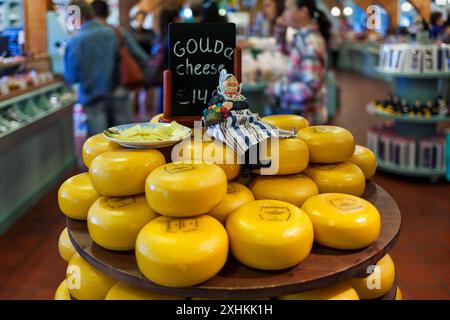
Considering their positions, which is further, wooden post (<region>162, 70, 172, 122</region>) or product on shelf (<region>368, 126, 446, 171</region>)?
product on shelf (<region>368, 126, 446, 171</region>)

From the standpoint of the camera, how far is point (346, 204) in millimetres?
1482

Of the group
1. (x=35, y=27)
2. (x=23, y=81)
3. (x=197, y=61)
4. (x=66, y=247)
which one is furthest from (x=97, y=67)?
(x=66, y=247)

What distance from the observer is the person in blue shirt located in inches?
180

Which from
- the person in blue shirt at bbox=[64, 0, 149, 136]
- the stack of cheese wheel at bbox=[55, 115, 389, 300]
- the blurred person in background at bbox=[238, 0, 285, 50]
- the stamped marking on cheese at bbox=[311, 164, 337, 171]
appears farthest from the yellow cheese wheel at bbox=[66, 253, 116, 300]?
the blurred person in background at bbox=[238, 0, 285, 50]

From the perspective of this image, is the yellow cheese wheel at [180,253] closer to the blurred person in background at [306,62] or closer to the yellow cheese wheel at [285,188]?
the yellow cheese wheel at [285,188]

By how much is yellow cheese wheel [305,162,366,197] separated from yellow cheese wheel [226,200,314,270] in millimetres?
314

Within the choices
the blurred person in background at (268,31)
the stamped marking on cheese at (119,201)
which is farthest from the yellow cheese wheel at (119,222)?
the blurred person in background at (268,31)

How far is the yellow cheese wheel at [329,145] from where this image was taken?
1.69m

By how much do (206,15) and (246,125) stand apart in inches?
155

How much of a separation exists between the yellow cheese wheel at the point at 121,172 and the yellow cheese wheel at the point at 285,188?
341 mm

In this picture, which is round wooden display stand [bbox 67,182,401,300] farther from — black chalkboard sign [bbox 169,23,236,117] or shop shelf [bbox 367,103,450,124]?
shop shelf [bbox 367,103,450,124]

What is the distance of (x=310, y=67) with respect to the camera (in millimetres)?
4613

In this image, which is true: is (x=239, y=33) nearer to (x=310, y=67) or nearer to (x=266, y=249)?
(x=310, y=67)
